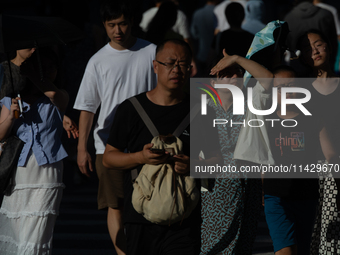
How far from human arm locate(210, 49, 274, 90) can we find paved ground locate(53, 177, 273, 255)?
8.06 feet

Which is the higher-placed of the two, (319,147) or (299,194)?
(319,147)

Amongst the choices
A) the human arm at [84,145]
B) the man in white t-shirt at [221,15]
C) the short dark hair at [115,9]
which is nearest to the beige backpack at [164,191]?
the human arm at [84,145]

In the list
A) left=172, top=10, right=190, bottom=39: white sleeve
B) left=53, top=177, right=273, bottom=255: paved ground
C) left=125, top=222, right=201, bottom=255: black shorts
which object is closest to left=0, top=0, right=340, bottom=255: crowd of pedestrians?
left=125, top=222, right=201, bottom=255: black shorts

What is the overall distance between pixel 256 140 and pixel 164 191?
1.17 m

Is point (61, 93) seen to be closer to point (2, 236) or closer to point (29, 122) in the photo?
point (29, 122)

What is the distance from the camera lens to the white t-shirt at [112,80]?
6.12 metres

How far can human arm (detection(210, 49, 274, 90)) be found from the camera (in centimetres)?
517

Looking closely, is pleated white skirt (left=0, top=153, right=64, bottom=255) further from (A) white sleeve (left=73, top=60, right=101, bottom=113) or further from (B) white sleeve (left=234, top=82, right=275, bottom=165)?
(B) white sleeve (left=234, top=82, right=275, bottom=165)

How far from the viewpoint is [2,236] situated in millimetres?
5566

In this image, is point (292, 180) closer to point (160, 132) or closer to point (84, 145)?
point (160, 132)

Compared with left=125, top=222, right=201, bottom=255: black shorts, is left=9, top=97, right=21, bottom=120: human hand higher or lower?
higher

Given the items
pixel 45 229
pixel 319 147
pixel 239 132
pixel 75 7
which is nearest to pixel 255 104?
pixel 239 132

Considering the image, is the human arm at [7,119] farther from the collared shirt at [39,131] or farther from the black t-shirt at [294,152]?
the black t-shirt at [294,152]

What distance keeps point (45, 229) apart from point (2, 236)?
39 centimetres
